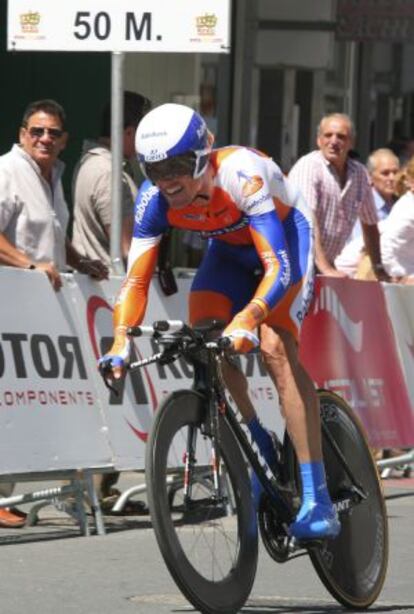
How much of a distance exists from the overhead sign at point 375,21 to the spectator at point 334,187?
562 cm

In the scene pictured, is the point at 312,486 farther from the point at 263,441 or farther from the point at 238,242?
the point at 238,242

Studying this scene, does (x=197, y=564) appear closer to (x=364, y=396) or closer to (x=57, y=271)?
(x=57, y=271)

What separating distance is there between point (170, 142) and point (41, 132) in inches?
138

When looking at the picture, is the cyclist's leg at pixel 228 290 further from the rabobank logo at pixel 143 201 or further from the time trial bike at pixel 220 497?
the rabobank logo at pixel 143 201

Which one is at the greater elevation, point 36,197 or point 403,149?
point 36,197

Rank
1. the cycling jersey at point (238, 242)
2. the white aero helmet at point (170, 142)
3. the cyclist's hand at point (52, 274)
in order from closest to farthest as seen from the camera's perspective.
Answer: the white aero helmet at point (170, 142), the cycling jersey at point (238, 242), the cyclist's hand at point (52, 274)

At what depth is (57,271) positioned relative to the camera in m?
10.2

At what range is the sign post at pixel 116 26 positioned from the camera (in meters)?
10.6

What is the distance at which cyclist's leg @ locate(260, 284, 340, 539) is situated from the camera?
755 centimetres

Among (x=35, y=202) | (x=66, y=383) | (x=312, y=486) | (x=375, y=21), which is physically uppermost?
(x=375, y=21)

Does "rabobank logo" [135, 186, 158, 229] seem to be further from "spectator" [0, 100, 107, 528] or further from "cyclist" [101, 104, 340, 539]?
"spectator" [0, 100, 107, 528]

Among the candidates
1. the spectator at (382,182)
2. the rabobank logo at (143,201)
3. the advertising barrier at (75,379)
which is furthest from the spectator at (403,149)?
the rabobank logo at (143,201)

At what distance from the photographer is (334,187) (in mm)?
12812

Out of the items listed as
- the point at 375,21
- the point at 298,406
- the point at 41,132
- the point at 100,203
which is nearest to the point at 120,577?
the point at 298,406
